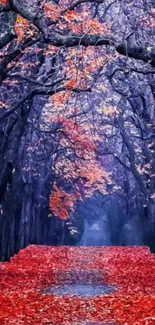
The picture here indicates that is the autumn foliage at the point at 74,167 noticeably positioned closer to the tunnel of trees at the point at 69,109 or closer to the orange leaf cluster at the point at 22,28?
the tunnel of trees at the point at 69,109

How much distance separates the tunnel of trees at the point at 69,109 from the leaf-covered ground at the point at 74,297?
13.0 feet

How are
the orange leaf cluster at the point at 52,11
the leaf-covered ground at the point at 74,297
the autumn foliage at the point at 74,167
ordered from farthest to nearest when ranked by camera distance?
the autumn foliage at the point at 74,167 < the orange leaf cluster at the point at 52,11 < the leaf-covered ground at the point at 74,297

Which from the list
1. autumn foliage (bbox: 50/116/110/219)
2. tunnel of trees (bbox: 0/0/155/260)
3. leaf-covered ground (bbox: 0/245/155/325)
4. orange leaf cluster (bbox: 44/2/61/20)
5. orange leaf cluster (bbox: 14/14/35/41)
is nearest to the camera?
leaf-covered ground (bbox: 0/245/155/325)

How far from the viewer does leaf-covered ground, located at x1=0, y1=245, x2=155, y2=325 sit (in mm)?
14281

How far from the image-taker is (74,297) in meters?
18.4

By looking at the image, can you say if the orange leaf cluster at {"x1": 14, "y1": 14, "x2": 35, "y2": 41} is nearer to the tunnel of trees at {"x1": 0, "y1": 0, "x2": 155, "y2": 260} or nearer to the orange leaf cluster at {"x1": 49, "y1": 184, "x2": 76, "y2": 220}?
the tunnel of trees at {"x1": 0, "y1": 0, "x2": 155, "y2": 260}

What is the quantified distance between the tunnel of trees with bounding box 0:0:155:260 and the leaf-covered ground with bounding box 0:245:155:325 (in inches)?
156

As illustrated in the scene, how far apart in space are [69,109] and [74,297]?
17.9 m

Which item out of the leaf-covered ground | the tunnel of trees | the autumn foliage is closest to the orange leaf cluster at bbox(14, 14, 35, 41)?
the tunnel of trees

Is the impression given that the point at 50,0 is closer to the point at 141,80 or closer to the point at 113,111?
the point at 141,80

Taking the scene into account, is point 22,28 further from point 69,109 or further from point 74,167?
point 74,167

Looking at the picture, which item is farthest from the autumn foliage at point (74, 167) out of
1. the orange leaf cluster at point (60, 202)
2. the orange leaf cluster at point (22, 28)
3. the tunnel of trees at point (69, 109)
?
the orange leaf cluster at point (22, 28)

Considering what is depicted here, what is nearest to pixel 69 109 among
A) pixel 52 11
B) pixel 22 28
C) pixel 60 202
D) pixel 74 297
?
pixel 22 28

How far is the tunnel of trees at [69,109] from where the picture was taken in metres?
15.5
